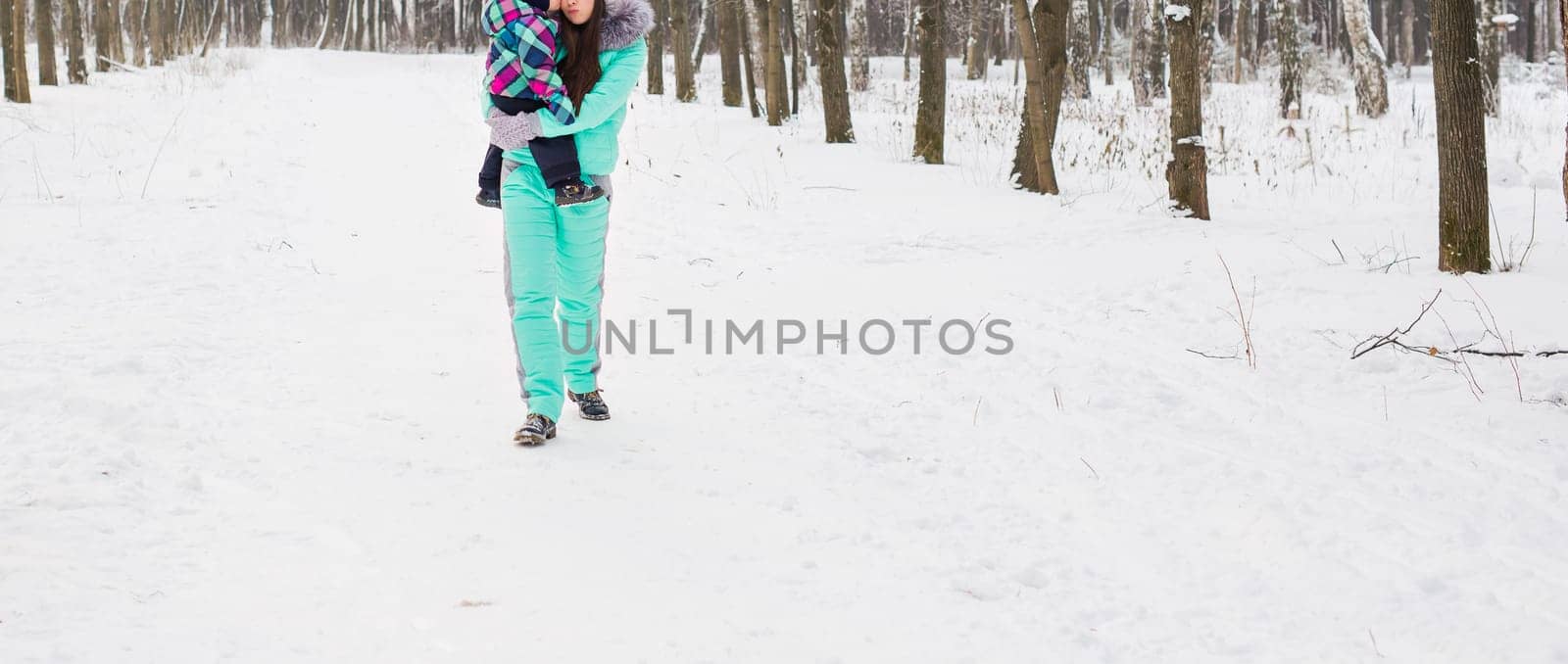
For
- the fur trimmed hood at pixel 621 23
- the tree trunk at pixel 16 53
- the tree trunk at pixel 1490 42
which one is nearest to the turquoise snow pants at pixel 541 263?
the fur trimmed hood at pixel 621 23

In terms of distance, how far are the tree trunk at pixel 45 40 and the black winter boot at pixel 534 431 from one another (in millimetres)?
15493

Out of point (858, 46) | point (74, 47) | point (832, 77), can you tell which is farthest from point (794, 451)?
point (74, 47)

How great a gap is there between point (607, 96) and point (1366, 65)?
52.5 ft

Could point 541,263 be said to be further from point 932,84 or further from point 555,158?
point 932,84

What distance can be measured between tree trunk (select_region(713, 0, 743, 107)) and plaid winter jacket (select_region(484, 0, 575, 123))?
13.0 meters

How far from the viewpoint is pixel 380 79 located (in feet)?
74.3

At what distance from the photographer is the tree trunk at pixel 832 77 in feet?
41.0

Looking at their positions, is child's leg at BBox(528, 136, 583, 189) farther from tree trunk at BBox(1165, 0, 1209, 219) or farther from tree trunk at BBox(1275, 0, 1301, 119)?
tree trunk at BBox(1275, 0, 1301, 119)

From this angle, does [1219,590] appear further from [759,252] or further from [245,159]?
[245,159]

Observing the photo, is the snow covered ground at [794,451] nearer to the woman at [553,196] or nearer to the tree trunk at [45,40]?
the woman at [553,196]

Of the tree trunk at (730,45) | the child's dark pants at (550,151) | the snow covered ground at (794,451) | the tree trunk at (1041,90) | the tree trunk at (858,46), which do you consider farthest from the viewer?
the tree trunk at (858,46)

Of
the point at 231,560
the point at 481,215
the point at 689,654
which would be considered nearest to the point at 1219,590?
the point at 689,654

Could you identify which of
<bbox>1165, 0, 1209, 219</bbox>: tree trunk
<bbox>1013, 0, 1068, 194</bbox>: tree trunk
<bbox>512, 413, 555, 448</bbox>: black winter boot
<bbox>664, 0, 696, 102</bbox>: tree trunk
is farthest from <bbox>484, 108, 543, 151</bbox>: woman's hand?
<bbox>664, 0, 696, 102</bbox>: tree trunk

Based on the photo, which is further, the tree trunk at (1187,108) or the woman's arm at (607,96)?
the tree trunk at (1187,108)
